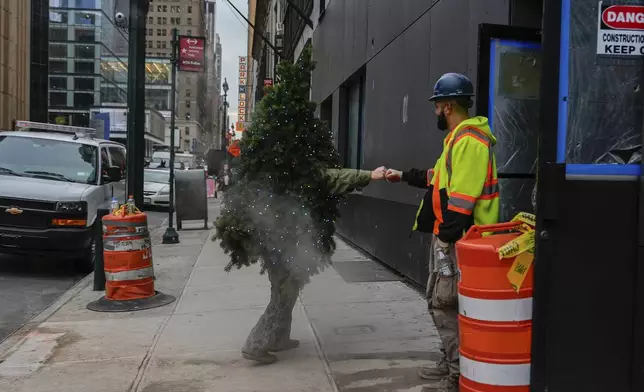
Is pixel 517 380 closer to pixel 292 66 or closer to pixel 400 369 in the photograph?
pixel 400 369

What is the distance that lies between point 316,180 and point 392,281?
12.4 ft

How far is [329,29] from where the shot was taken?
1449cm

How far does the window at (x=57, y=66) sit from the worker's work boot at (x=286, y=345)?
5904 cm

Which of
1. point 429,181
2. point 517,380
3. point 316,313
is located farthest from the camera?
point 316,313

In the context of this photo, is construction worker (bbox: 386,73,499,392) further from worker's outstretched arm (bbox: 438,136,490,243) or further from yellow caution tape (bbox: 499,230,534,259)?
yellow caution tape (bbox: 499,230,534,259)

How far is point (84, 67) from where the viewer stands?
56719mm

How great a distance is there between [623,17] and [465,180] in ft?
3.90

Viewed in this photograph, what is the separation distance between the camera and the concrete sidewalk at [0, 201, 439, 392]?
4.51 metres

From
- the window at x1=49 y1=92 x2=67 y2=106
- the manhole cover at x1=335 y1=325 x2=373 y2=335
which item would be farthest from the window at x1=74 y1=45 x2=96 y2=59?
the manhole cover at x1=335 y1=325 x2=373 y2=335

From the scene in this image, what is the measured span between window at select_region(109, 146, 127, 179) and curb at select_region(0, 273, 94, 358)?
328 centimetres

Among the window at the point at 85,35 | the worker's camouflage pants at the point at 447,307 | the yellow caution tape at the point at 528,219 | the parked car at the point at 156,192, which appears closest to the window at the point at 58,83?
the window at the point at 85,35

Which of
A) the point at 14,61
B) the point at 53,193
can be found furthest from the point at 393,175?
the point at 14,61

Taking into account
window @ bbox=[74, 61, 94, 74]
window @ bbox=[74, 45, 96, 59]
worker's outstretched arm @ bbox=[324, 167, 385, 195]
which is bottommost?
worker's outstretched arm @ bbox=[324, 167, 385, 195]

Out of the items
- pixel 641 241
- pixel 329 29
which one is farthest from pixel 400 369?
pixel 329 29
